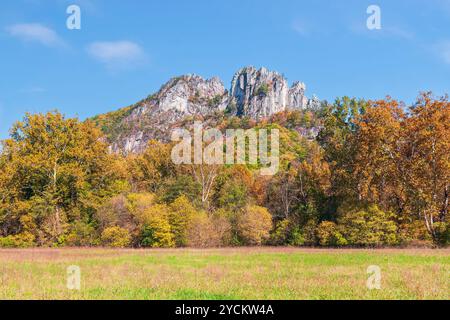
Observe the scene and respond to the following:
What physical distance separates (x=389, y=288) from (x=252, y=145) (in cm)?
6982

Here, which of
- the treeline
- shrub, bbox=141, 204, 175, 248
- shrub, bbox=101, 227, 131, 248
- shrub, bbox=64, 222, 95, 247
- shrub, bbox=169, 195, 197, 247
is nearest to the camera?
the treeline

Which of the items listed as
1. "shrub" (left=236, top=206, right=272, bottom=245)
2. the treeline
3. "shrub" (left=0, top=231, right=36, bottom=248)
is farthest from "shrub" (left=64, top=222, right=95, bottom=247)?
"shrub" (left=236, top=206, right=272, bottom=245)

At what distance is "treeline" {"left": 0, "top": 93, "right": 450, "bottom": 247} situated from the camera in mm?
38000

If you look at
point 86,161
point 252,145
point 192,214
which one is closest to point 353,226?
point 192,214

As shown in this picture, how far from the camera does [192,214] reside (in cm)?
4384

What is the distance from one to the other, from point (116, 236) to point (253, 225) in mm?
14256

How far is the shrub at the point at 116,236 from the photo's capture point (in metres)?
42.6

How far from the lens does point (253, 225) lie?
147ft

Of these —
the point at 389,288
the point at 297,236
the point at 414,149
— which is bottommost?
the point at 297,236

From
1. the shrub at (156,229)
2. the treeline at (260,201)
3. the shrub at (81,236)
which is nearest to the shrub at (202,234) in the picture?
the treeline at (260,201)

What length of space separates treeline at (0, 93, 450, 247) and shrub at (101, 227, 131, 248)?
11 cm

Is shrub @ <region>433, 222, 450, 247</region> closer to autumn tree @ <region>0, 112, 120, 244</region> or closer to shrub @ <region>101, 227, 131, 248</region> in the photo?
shrub @ <region>101, 227, 131, 248</region>

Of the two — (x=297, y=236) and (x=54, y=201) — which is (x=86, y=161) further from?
(x=297, y=236)

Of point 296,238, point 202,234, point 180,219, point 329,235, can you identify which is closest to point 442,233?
point 329,235
